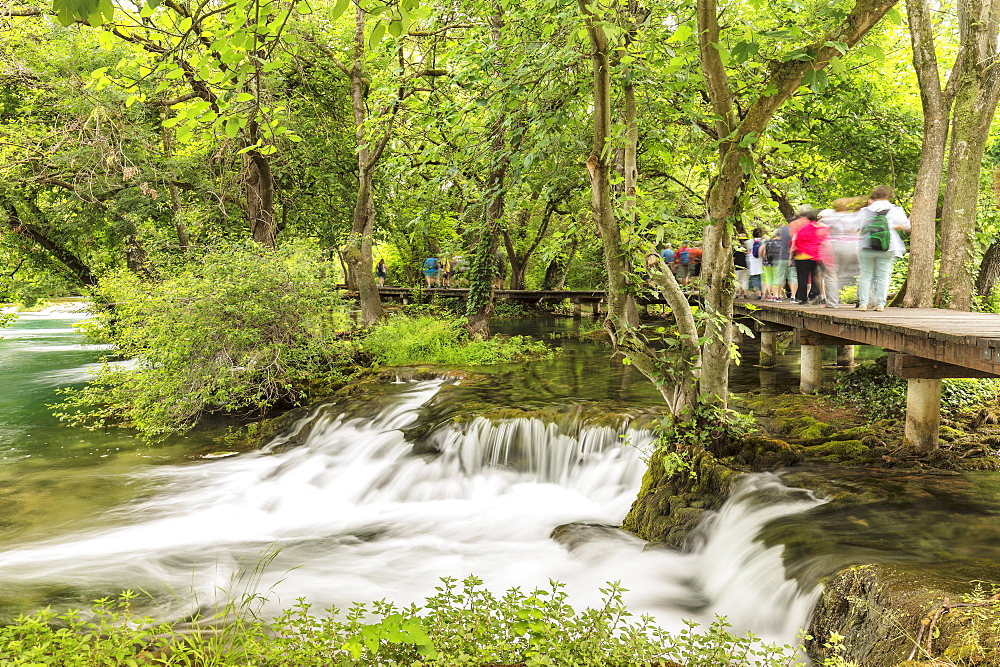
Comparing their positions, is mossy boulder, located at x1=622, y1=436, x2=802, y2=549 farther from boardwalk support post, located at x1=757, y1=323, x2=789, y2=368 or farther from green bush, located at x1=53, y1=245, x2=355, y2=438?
A: green bush, located at x1=53, y1=245, x2=355, y2=438

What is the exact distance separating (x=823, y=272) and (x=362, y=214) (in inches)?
393

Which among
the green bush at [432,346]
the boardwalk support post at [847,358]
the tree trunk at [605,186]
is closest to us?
→ the tree trunk at [605,186]

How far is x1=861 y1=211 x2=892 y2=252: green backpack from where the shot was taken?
849 centimetres

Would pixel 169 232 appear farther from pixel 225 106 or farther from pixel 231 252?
pixel 225 106

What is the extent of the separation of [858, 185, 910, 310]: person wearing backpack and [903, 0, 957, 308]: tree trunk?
4.01 feet

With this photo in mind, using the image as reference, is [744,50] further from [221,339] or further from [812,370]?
[221,339]

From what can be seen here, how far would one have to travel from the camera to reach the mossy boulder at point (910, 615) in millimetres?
3344

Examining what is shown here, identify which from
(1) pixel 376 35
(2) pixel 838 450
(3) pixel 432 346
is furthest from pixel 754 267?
(1) pixel 376 35

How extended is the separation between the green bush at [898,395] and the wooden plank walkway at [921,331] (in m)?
1.12

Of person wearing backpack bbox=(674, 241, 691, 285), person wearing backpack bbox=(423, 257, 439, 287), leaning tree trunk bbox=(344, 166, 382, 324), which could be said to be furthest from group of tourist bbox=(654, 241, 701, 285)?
person wearing backpack bbox=(423, 257, 439, 287)

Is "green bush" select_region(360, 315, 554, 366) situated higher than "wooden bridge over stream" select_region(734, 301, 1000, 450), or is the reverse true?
"wooden bridge over stream" select_region(734, 301, 1000, 450)

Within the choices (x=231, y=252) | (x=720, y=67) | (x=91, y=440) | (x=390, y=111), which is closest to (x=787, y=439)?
(x=720, y=67)

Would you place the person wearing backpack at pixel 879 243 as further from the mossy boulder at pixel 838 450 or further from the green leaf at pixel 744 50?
the green leaf at pixel 744 50

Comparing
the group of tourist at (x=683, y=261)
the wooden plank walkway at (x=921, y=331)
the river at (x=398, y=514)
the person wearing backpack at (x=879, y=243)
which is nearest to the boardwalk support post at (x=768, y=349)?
the river at (x=398, y=514)
